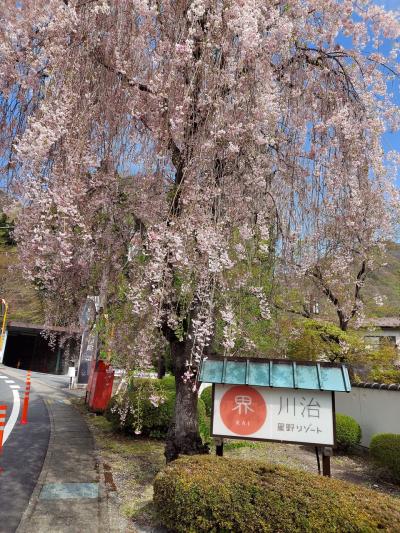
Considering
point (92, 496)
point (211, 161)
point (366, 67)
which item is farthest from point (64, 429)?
point (366, 67)

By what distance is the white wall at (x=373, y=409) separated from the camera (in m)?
9.84

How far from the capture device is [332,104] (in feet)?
20.4

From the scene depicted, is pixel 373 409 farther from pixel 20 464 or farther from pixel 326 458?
pixel 20 464

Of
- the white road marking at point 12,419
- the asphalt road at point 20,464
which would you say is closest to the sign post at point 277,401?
the asphalt road at point 20,464

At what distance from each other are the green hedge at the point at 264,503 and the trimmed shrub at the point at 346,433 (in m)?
6.45

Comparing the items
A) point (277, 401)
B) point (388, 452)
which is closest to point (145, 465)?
point (277, 401)

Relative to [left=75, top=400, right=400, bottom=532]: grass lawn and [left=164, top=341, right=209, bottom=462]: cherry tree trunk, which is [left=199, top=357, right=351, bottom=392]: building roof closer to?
[left=164, top=341, right=209, bottom=462]: cherry tree trunk

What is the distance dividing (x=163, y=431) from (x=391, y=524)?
7.04 meters

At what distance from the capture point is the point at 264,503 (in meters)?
4.21

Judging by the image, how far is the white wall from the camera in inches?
388

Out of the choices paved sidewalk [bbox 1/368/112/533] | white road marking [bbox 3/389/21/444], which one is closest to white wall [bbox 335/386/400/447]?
paved sidewalk [bbox 1/368/112/533]

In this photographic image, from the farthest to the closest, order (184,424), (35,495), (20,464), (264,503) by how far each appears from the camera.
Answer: (20,464) < (184,424) < (35,495) < (264,503)

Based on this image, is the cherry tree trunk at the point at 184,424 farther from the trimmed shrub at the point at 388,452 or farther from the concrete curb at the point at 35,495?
the trimmed shrub at the point at 388,452

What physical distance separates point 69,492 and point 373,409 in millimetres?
7859
